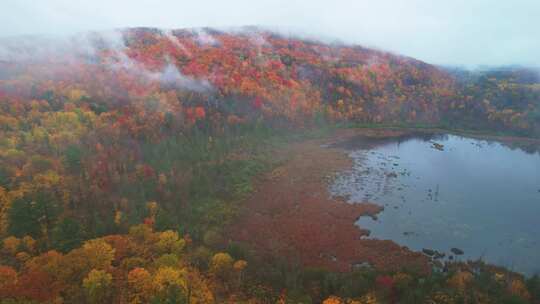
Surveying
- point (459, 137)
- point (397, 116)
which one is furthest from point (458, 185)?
point (397, 116)

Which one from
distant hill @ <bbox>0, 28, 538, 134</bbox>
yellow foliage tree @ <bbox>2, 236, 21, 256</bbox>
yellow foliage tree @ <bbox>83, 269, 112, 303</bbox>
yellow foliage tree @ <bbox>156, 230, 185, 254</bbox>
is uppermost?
distant hill @ <bbox>0, 28, 538, 134</bbox>

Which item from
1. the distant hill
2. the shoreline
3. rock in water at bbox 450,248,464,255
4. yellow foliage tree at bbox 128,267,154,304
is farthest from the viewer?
the distant hill

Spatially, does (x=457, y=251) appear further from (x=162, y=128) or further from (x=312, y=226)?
(x=162, y=128)

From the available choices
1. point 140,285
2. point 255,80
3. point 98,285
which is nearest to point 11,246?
point 98,285

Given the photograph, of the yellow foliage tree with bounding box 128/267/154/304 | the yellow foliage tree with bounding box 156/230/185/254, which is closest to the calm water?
the yellow foliage tree with bounding box 156/230/185/254

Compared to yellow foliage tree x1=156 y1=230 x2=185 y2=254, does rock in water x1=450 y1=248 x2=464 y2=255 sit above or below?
below

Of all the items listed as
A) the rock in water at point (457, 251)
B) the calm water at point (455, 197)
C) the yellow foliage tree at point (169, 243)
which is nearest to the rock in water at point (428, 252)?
the calm water at point (455, 197)

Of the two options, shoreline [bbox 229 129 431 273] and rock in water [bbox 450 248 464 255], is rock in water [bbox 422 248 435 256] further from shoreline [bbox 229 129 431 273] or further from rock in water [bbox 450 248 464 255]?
rock in water [bbox 450 248 464 255]
